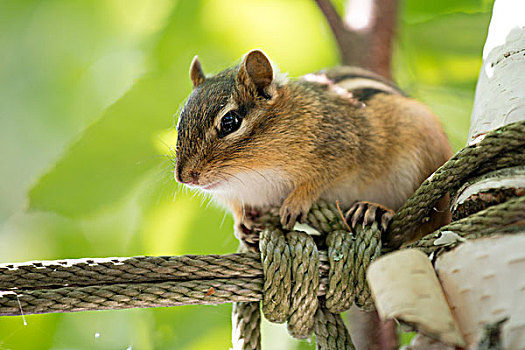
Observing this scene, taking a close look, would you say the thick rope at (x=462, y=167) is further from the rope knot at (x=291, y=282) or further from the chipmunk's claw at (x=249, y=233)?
the chipmunk's claw at (x=249, y=233)

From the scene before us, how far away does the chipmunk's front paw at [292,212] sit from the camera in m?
1.32

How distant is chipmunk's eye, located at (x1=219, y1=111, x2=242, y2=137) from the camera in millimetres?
1418

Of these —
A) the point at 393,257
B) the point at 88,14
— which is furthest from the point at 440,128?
the point at 88,14

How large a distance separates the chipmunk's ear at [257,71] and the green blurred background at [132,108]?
354 mm

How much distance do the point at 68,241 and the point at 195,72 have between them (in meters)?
0.83

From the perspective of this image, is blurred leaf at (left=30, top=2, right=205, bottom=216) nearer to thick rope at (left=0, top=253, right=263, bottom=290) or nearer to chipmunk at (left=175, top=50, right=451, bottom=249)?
chipmunk at (left=175, top=50, right=451, bottom=249)

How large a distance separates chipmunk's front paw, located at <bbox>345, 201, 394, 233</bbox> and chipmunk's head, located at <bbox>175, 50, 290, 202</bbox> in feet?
0.95

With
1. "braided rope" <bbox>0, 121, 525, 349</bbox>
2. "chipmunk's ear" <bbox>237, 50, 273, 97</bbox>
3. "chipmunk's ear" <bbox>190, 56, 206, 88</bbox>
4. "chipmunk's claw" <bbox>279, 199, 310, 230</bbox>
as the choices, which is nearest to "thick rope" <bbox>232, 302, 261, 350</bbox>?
"braided rope" <bbox>0, 121, 525, 349</bbox>

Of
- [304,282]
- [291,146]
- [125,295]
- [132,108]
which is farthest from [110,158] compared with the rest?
[304,282]

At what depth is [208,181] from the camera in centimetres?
139

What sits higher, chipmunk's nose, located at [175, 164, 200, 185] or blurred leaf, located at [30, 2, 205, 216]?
blurred leaf, located at [30, 2, 205, 216]

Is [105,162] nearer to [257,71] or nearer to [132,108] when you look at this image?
[132,108]

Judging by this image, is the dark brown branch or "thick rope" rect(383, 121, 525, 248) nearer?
"thick rope" rect(383, 121, 525, 248)

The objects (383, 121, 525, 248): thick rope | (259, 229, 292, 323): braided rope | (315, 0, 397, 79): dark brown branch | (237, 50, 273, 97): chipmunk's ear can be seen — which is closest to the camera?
(383, 121, 525, 248): thick rope
